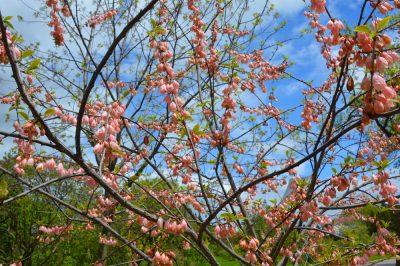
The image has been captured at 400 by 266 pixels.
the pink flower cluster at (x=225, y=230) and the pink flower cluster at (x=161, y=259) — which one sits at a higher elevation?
the pink flower cluster at (x=225, y=230)

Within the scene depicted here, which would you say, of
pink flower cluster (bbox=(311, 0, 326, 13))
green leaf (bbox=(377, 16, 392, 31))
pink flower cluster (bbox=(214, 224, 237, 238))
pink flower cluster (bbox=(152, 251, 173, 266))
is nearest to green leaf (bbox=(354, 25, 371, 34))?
green leaf (bbox=(377, 16, 392, 31))

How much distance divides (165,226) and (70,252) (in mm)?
9096

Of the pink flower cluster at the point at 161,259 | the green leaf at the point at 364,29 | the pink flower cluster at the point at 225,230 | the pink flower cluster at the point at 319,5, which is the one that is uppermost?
the pink flower cluster at the point at 319,5

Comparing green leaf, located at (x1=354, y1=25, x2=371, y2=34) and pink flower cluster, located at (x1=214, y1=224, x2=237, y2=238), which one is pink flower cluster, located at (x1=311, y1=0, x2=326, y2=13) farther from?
pink flower cluster, located at (x1=214, y1=224, x2=237, y2=238)

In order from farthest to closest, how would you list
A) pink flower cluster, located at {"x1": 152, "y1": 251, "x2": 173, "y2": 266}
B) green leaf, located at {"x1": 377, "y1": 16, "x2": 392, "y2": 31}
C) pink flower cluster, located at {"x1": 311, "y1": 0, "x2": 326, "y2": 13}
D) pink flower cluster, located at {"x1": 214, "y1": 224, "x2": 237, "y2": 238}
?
pink flower cluster, located at {"x1": 214, "y1": 224, "x2": 237, "y2": 238}
pink flower cluster, located at {"x1": 152, "y1": 251, "x2": 173, "y2": 266}
pink flower cluster, located at {"x1": 311, "y1": 0, "x2": 326, "y2": 13}
green leaf, located at {"x1": 377, "y1": 16, "x2": 392, "y2": 31}

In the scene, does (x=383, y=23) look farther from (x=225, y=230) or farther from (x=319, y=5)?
(x=225, y=230)

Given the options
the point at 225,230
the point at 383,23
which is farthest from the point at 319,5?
the point at 225,230

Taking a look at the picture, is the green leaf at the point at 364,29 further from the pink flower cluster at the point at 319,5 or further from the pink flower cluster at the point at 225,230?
the pink flower cluster at the point at 225,230

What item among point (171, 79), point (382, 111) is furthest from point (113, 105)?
point (382, 111)

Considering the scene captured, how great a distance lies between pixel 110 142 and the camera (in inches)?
92.0

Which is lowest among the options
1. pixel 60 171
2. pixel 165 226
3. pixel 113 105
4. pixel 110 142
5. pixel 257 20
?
pixel 165 226

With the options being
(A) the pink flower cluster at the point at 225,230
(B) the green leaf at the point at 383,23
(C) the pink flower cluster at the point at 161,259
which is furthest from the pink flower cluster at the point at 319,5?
(C) the pink flower cluster at the point at 161,259

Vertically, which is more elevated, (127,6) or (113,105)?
(127,6)

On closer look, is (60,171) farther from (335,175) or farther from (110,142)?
(335,175)
